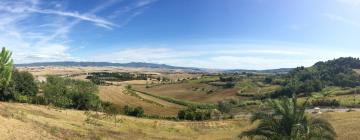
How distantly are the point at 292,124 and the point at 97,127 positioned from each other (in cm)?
3106

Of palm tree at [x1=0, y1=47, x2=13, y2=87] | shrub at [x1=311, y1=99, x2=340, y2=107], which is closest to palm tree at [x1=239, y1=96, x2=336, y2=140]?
palm tree at [x1=0, y1=47, x2=13, y2=87]

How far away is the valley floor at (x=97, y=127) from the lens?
43.0 metres

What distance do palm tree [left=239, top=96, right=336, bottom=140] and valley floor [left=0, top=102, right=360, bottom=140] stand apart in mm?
21816

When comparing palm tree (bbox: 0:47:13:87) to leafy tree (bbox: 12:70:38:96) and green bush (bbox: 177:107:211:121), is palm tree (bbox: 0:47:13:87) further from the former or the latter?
green bush (bbox: 177:107:211:121)

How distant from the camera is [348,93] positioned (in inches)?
6358

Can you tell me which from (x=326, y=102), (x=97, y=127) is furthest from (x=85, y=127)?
(x=326, y=102)

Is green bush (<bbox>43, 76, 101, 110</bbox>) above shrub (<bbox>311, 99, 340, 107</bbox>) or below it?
above

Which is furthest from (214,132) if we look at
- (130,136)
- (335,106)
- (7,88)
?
(335,106)

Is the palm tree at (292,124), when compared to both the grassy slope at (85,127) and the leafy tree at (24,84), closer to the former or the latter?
the grassy slope at (85,127)

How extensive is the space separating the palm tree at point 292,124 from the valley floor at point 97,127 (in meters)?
21.8

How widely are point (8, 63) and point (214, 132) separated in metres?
38.1

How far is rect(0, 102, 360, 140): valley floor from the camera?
141 ft

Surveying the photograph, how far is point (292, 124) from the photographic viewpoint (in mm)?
34375

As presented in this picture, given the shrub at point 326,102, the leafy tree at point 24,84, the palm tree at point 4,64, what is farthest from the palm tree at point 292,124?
the shrub at point 326,102
